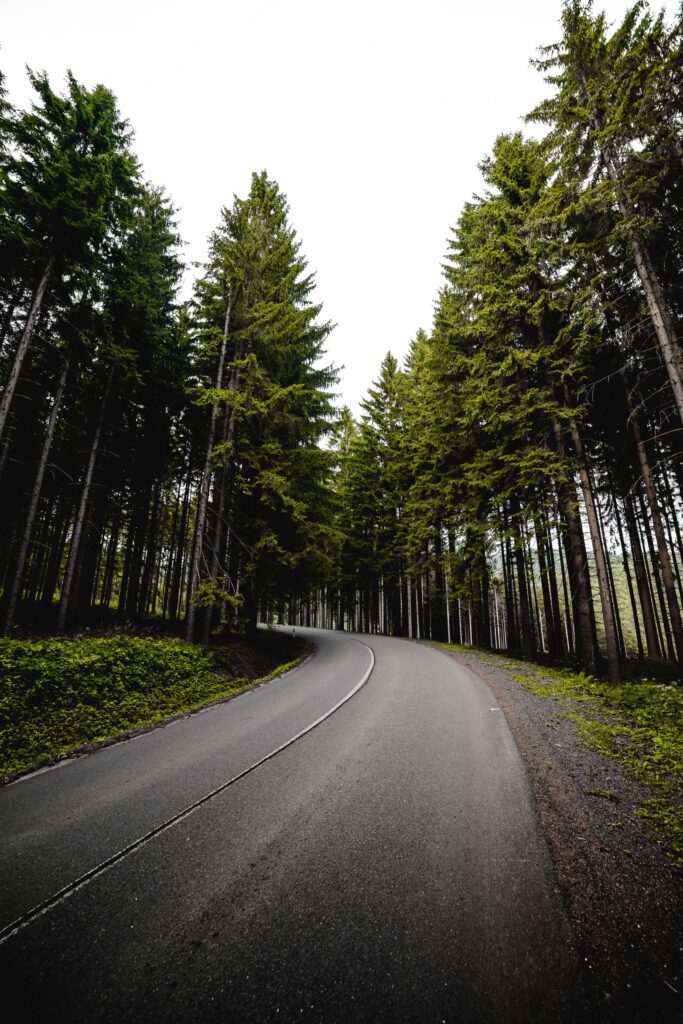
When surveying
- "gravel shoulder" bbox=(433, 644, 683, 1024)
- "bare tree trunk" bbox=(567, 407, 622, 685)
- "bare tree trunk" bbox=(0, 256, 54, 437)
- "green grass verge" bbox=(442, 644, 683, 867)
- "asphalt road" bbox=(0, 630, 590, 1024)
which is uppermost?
"bare tree trunk" bbox=(0, 256, 54, 437)

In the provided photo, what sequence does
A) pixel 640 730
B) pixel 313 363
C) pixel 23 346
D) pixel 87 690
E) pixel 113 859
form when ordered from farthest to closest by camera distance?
pixel 313 363, pixel 23 346, pixel 87 690, pixel 640 730, pixel 113 859

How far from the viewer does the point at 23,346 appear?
927 cm

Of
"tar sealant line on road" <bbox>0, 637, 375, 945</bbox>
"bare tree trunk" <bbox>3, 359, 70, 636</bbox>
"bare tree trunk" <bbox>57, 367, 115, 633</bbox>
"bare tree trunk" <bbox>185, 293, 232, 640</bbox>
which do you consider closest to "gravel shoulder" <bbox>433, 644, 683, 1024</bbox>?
"tar sealant line on road" <bbox>0, 637, 375, 945</bbox>

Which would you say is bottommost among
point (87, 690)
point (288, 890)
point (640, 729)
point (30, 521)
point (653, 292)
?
point (288, 890)

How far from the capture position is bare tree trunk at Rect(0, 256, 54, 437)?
28.7ft

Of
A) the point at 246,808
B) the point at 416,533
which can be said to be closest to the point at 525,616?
the point at 416,533

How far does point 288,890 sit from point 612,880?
251cm

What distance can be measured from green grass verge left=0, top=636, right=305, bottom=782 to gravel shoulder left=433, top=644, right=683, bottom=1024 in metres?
6.22

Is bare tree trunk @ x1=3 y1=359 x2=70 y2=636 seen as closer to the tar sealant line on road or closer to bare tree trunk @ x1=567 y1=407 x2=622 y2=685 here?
the tar sealant line on road

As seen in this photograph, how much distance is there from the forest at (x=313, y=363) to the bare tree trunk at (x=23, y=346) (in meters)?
0.07

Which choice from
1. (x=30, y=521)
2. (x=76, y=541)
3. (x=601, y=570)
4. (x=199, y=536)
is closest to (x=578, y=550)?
(x=601, y=570)

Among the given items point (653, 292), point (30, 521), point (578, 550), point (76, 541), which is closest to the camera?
point (653, 292)

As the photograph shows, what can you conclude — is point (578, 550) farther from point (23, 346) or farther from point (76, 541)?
point (23, 346)

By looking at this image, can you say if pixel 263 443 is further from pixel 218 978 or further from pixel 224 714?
pixel 218 978
